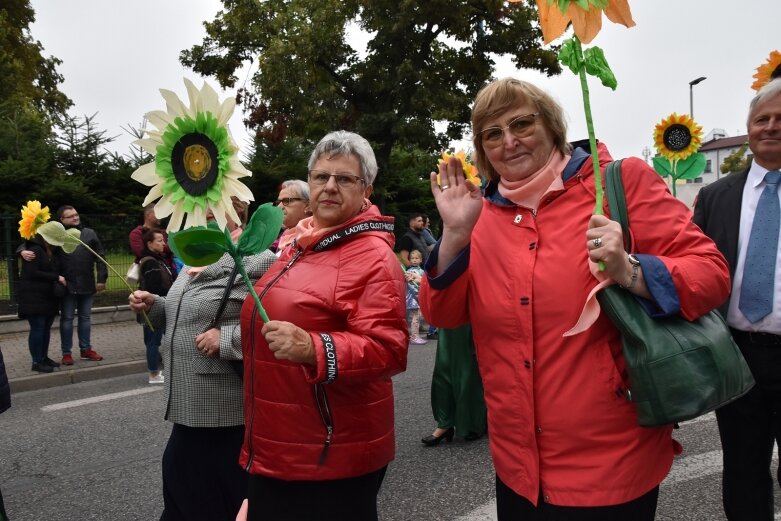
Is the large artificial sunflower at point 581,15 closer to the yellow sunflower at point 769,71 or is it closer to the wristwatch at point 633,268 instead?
the wristwatch at point 633,268

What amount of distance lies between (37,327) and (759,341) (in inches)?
272

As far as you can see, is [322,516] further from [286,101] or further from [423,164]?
[423,164]

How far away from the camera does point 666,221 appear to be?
150cm

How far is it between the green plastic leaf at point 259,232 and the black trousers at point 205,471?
A: 0.86 meters

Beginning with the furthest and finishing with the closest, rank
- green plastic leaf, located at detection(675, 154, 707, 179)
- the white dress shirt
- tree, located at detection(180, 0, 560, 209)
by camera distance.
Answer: tree, located at detection(180, 0, 560, 209)
green plastic leaf, located at detection(675, 154, 707, 179)
the white dress shirt

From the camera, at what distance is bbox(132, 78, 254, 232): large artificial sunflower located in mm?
1700

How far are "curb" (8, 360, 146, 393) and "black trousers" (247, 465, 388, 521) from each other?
210 inches

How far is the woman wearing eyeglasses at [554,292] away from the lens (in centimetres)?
149

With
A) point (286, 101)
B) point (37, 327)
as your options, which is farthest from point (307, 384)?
point (286, 101)

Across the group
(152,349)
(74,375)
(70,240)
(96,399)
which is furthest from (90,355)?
(70,240)

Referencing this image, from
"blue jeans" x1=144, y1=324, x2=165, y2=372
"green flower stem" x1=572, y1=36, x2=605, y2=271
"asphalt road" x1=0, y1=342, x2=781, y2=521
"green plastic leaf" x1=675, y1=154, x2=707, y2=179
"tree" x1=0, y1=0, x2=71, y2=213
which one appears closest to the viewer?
"green flower stem" x1=572, y1=36, x2=605, y2=271

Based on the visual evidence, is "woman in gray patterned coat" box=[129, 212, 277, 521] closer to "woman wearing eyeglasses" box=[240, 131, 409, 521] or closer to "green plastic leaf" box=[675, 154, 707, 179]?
"woman wearing eyeglasses" box=[240, 131, 409, 521]

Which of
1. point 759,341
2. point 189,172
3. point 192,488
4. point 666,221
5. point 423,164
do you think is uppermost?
point 423,164

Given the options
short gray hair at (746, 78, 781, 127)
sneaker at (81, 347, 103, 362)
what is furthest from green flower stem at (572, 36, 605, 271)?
sneaker at (81, 347, 103, 362)
